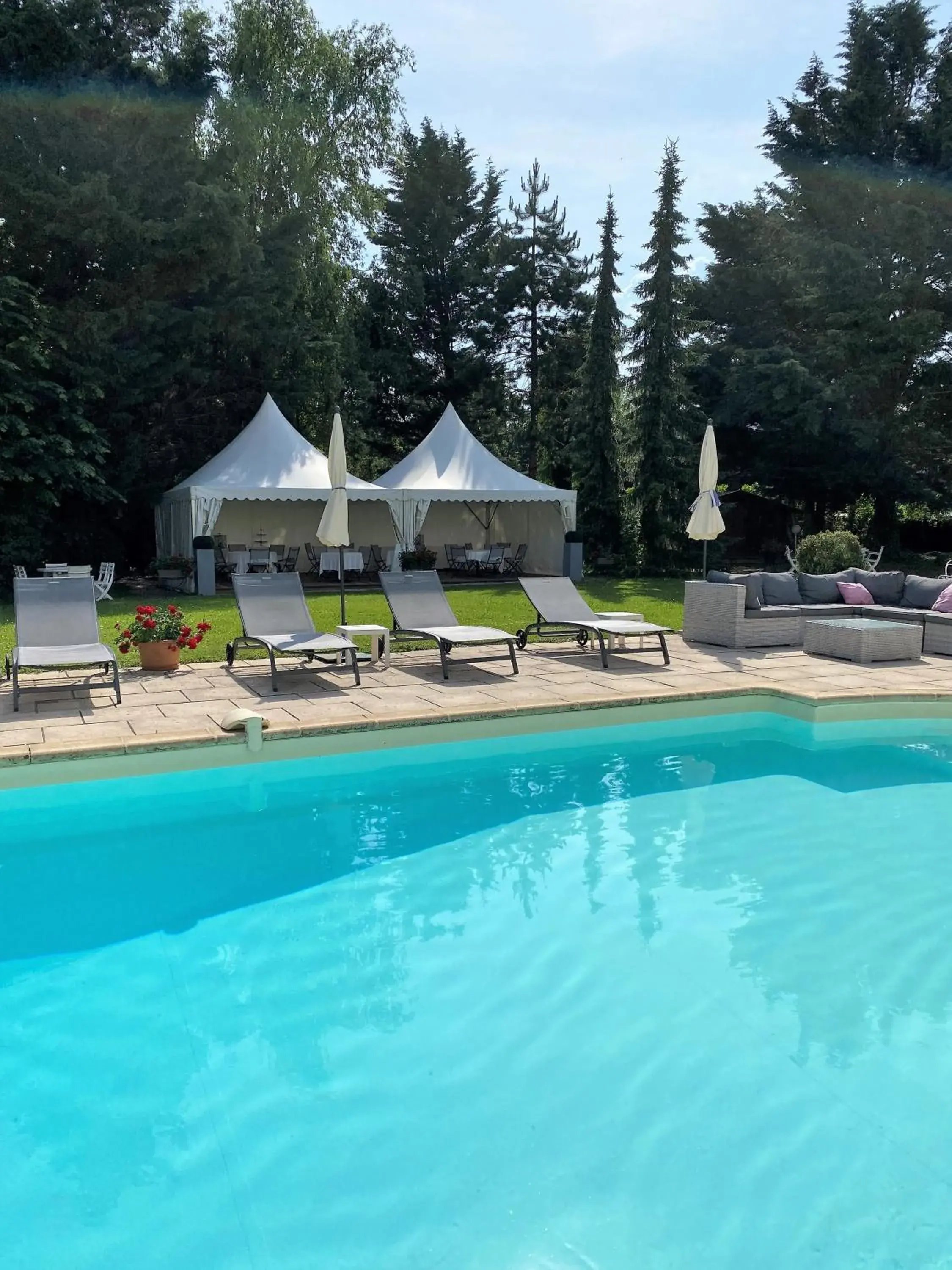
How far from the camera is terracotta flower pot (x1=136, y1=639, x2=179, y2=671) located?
7863 mm

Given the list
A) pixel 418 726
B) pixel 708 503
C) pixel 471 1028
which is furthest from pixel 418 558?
pixel 471 1028

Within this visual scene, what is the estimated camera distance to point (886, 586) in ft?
33.0

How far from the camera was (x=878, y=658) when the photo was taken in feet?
28.9

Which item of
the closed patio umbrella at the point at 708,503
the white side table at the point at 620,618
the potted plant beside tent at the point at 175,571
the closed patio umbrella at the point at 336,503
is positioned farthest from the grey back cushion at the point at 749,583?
the potted plant beside tent at the point at 175,571

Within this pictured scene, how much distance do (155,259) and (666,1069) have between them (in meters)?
18.0

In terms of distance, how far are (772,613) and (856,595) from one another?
3.77 ft

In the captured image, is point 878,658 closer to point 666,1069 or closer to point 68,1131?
point 666,1069

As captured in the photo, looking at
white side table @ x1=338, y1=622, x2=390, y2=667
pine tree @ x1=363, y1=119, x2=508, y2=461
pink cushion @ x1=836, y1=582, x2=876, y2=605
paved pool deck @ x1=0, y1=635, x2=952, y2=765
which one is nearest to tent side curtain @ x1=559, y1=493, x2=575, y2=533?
pink cushion @ x1=836, y1=582, x2=876, y2=605

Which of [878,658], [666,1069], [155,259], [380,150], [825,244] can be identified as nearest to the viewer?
[666,1069]

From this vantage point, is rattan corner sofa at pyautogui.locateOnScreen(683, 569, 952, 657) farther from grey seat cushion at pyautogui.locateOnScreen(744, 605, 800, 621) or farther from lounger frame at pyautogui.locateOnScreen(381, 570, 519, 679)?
lounger frame at pyautogui.locateOnScreen(381, 570, 519, 679)

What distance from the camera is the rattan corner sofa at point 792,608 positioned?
31.0 ft

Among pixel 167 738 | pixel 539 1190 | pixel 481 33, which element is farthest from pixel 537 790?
pixel 481 33

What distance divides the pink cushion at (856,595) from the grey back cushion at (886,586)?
60 millimetres

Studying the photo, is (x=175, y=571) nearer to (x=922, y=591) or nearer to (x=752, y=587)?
(x=752, y=587)
